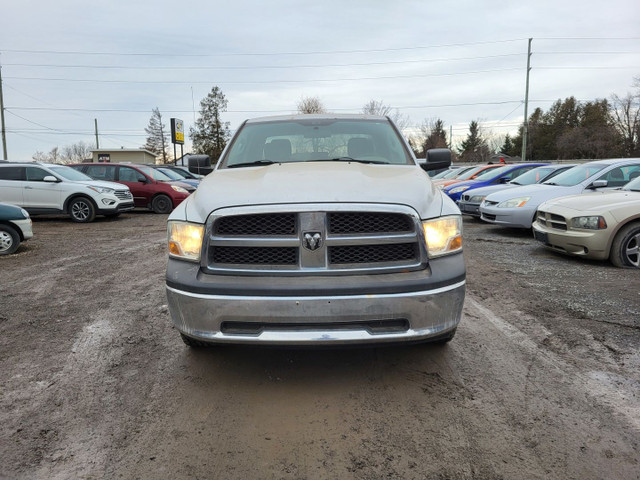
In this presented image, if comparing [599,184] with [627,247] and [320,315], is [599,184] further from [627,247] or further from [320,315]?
[320,315]

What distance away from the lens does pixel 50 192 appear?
41.8ft

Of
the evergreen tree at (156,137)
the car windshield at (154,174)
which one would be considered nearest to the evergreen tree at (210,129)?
the evergreen tree at (156,137)

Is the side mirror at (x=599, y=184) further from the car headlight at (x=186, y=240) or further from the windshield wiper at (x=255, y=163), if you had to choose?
the car headlight at (x=186, y=240)

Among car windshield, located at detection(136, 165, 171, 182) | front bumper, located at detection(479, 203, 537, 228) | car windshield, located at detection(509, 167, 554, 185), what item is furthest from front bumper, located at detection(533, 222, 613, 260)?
car windshield, located at detection(136, 165, 171, 182)

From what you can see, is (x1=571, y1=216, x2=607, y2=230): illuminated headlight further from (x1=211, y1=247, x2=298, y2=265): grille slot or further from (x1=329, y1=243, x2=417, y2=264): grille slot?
(x1=211, y1=247, x2=298, y2=265): grille slot

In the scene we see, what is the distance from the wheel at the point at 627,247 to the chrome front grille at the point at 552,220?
2.30 ft

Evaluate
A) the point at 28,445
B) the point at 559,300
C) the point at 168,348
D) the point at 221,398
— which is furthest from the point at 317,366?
the point at 559,300

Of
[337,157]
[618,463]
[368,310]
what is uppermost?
[337,157]

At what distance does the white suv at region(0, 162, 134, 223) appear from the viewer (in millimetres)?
12641

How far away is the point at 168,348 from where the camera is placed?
371 centimetres

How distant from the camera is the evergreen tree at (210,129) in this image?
221 feet

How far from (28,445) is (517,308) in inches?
166

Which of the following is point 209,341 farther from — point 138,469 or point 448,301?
point 448,301

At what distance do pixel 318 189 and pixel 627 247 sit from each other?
5499 millimetres
